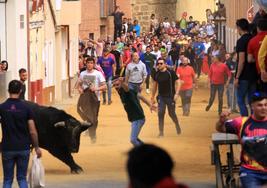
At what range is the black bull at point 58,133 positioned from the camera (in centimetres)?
1723

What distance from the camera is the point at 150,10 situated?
70.8m

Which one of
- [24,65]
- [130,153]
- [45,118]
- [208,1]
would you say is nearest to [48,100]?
[24,65]

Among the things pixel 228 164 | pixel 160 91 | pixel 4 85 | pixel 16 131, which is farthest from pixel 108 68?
pixel 16 131

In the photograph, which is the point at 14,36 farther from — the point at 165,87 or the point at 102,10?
the point at 102,10

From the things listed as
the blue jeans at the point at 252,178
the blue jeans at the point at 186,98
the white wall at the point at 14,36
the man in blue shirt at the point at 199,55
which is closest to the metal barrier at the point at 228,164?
the blue jeans at the point at 252,178

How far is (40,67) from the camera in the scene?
3231 cm

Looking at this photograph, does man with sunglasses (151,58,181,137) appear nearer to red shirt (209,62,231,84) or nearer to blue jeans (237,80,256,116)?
red shirt (209,62,231,84)

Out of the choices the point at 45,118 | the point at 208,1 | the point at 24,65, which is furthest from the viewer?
the point at 208,1

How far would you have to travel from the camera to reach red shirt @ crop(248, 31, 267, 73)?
41.2 feet

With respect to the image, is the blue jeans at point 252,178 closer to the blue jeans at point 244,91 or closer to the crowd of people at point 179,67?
the crowd of people at point 179,67

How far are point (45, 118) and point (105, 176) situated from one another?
1.37 meters

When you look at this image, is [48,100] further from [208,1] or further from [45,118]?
[208,1]

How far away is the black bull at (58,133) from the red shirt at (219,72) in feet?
41.4

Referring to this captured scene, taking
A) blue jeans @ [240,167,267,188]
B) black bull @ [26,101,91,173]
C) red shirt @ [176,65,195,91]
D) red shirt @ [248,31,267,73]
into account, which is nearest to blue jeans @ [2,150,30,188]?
red shirt @ [248,31,267,73]
